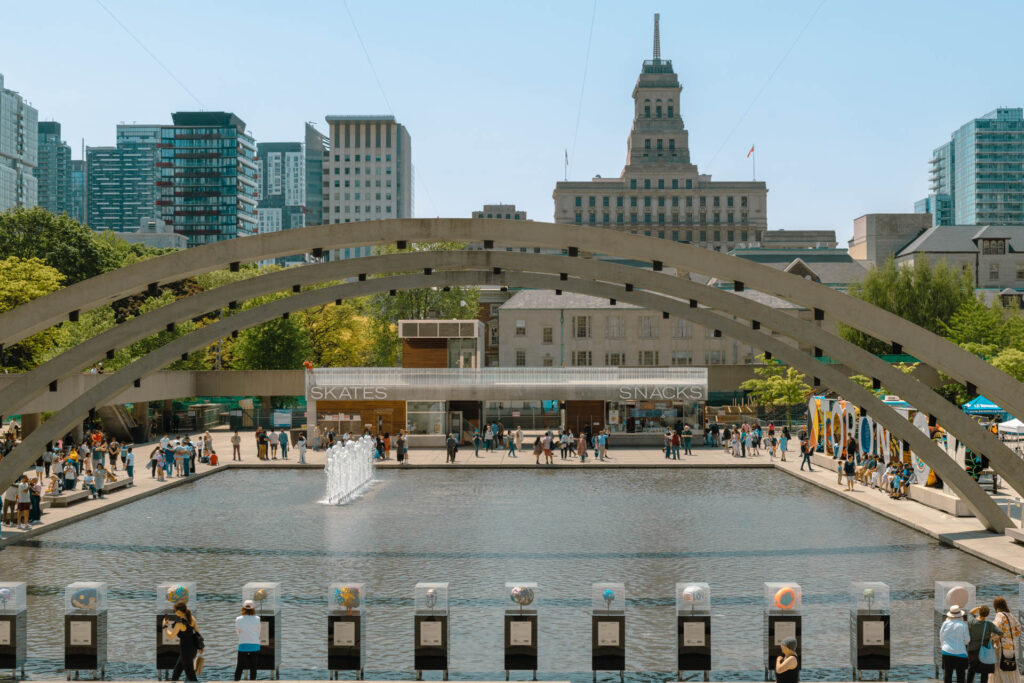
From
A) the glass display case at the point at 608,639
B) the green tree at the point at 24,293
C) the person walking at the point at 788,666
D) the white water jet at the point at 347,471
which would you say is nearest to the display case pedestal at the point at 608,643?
the glass display case at the point at 608,639

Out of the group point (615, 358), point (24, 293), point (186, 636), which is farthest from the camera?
point (615, 358)

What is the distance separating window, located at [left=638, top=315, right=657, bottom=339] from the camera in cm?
9019

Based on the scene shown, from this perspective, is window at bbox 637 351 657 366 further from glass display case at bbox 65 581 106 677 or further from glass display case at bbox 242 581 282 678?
glass display case at bbox 65 581 106 677

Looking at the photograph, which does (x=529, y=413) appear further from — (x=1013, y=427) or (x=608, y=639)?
(x=608, y=639)

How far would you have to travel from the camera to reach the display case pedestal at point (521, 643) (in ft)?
49.8

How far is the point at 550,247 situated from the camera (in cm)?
2436

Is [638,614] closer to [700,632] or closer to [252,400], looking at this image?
[700,632]

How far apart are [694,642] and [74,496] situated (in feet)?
87.2

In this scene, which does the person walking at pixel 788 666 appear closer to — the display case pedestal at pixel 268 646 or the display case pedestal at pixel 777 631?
the display case pedestal at pixel 777 631

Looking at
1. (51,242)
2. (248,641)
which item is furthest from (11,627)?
(51,242)

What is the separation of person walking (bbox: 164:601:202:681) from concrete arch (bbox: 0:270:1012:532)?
632 inches

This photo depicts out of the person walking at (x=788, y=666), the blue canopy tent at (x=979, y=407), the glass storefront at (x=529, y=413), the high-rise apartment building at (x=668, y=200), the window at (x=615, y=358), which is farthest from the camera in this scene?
the high-rise apartment building at (x=668, y=200)

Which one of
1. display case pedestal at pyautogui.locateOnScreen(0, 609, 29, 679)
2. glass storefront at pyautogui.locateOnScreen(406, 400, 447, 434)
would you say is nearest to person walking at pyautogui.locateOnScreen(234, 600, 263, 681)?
display case pedestal at pyautogui.locateOnScreen(0, 609, 29, 679)

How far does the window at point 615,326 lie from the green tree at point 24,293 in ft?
152
